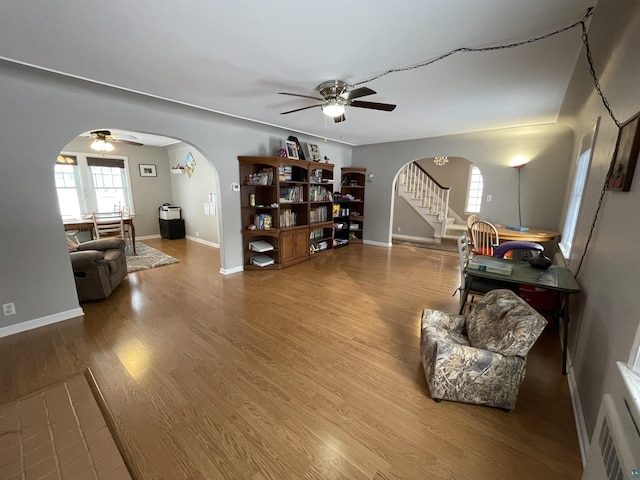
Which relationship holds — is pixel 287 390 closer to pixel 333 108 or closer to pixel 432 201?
pixel 333 108

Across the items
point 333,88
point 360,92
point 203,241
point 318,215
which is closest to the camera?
point 360,92

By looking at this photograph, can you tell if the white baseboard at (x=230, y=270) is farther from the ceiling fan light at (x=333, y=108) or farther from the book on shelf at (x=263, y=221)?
the ceiling fan light at (x=333, y=108)

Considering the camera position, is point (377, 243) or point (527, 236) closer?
point (527, 236)

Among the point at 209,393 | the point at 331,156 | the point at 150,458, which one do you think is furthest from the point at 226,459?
the point at 331,156

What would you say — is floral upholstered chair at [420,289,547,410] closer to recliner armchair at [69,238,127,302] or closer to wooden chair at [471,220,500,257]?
wooden chair at [471,220,500,257]

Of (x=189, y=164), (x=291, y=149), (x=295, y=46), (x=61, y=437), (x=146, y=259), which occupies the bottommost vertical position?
(x=61, y=437)

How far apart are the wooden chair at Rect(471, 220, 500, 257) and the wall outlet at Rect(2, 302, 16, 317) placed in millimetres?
5510

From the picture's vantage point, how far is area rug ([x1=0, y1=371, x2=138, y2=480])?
1.36 meters

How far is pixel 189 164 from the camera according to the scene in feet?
21.0

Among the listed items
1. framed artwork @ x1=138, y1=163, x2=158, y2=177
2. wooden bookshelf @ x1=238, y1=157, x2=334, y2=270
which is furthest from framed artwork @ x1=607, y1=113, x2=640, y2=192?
framed artwork @ x1=138, y1=163, x2=158, y2=177

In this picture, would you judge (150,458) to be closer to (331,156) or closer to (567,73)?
(567,73)

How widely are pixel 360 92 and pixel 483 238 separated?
296 cm

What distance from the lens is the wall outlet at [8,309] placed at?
8.25 feet

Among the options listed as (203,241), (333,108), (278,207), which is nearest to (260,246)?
(278,207)
